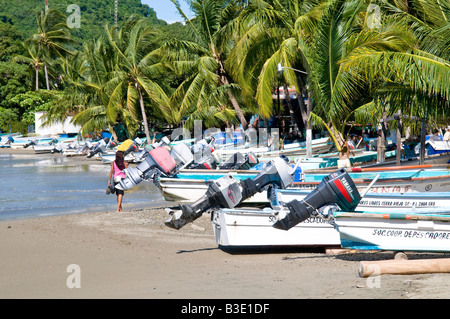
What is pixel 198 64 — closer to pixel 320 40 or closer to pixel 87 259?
pixel 320 40

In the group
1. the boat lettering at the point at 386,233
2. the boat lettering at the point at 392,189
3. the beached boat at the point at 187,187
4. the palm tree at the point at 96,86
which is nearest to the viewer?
the boat lettering at the point at 386,233

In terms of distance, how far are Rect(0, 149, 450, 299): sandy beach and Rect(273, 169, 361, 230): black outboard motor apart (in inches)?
26.4

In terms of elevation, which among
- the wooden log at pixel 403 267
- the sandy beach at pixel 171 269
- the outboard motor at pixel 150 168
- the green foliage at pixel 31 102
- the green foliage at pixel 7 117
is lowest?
the sandy beach at pixel 171 269

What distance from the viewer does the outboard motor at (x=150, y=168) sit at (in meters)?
13.5

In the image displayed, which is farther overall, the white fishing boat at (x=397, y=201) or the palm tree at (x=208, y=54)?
the palm tree at (x=208, y=54)

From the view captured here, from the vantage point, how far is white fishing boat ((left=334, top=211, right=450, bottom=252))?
835 cm

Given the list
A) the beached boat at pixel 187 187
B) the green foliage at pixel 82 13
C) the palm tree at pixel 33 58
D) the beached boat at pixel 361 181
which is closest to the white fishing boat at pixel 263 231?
the beached boat at pixel 361 181

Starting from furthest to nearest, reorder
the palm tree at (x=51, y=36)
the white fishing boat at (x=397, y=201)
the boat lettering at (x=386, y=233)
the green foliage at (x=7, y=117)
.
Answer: the green foliage at (x=7, y=117) < the palm tree at (x=51, y=36) < the white fishing boat at (x=397, y=201) < the boat lettering at (x=386, y=233)

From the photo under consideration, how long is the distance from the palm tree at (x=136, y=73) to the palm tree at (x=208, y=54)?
5.44m

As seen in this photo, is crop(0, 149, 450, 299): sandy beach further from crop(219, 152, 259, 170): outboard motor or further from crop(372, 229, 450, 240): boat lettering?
crop(219, 152, 259, 170): outboard motor

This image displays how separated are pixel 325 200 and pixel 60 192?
13921mm

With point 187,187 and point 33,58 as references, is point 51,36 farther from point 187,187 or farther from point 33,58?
point 187,187

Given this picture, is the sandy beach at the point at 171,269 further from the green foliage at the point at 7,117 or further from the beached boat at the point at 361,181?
the green foliage at the point at 7,117

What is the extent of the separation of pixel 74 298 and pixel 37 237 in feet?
14.9
